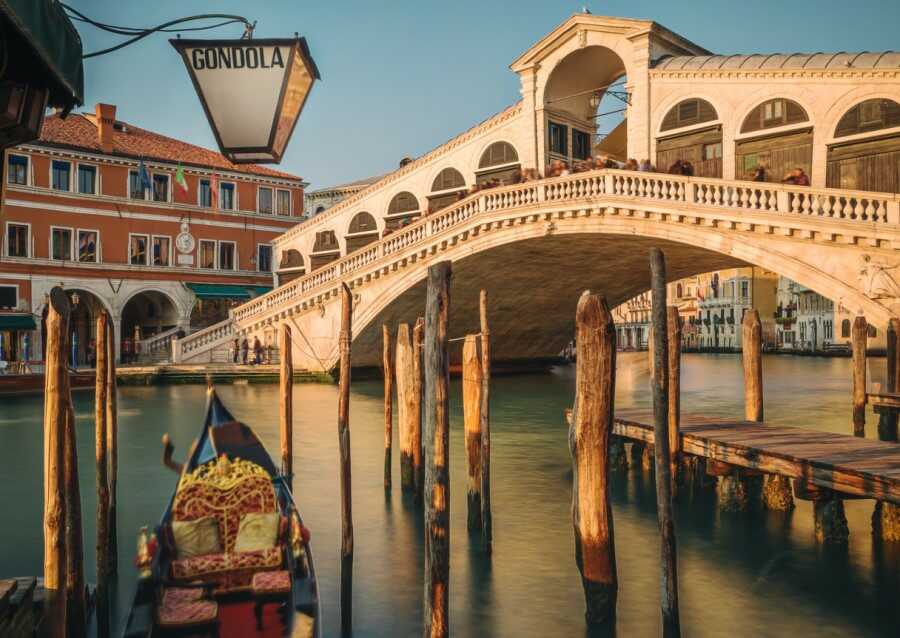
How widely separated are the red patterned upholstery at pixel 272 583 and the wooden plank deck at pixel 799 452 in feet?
13.0

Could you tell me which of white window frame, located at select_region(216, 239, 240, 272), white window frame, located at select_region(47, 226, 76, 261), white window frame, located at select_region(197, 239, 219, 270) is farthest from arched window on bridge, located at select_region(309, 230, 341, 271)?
white window frame, located at select_region(47, 226, 76, 261)

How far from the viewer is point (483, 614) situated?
18.3ft

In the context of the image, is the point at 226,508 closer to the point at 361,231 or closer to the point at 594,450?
the point at 594,450

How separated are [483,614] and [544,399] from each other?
1364 centimetres

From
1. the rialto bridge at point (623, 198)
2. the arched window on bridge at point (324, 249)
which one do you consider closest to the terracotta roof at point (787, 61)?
the rialto bridge at point (623, 198)

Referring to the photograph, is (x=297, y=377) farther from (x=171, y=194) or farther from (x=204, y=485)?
(x=204, y=485)

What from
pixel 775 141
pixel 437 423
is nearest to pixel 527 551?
pixel 437 423

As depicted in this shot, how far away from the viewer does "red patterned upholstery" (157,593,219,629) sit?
14.4 feet

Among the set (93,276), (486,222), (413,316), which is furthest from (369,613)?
(93,276)

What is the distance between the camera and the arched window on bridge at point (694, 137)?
650 inches

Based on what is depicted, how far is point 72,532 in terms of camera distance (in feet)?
13.6

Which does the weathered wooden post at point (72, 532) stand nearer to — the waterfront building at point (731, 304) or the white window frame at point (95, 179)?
the white window frame at point (95, 179)

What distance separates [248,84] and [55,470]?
210 centimetres

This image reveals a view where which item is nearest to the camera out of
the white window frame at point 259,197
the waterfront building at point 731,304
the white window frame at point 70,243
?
the white window frame at point 70,243
